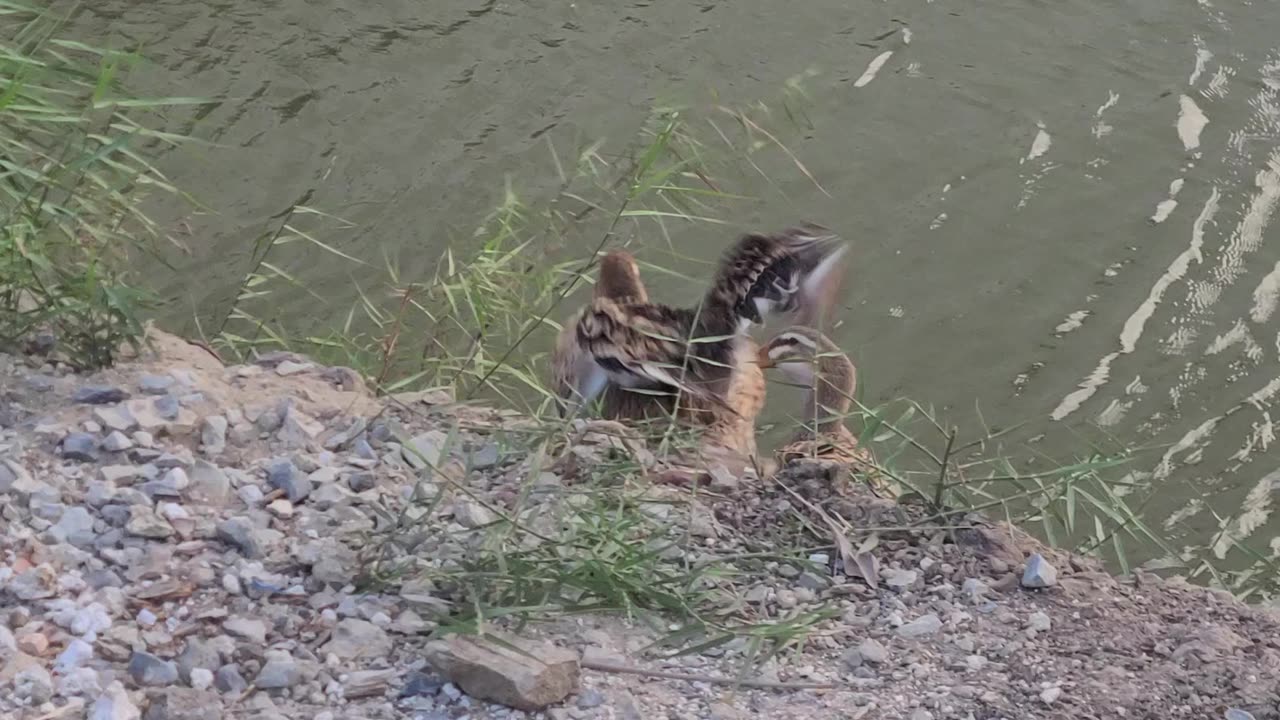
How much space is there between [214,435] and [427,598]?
1027 mm

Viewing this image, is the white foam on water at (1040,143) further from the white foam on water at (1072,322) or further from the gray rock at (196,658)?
the gray rock at (196,658)

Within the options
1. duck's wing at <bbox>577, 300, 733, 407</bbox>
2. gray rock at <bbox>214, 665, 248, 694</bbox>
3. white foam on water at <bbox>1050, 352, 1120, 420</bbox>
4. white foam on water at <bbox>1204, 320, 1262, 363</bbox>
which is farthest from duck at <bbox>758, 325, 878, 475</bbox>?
white foam on water at <bbox>1204, 320, 1262, 363</bbox>

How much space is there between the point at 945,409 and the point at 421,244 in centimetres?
253

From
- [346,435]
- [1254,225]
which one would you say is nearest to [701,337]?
[346,435]

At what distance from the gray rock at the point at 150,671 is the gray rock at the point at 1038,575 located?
204 centimetres

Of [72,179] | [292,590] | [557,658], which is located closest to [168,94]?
[72,179]

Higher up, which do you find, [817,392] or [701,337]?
[701,337]

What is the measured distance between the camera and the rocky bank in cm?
328

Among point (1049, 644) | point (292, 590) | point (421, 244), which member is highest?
point (292, 590)

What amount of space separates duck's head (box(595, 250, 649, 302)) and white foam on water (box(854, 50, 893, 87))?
3903 mm

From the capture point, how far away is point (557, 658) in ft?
10.8

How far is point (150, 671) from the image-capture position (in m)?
3.24

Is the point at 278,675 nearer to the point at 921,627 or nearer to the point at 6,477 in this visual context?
the point at 6,477

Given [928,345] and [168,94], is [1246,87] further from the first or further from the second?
[168,94]
